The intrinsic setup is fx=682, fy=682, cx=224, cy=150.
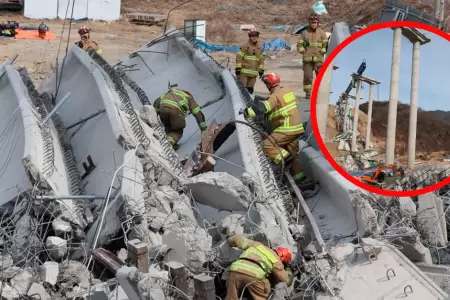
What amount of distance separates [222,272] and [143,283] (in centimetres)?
103

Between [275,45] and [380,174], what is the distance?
628 inches

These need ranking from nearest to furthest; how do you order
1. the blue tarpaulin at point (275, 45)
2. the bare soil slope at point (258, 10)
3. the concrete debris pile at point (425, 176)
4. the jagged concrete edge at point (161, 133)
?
the concrete debris pile at point (425, 176), the jagged concrete edge at point (161, 133), the blue tarpaulin at point (275, 45), the bare soil slope at point (258, 10)

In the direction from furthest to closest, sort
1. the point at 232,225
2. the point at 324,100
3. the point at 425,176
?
the point at 425,176 → the point at 232,225 → the point at 324,100

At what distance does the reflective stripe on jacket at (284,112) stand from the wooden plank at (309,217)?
1.66 feet

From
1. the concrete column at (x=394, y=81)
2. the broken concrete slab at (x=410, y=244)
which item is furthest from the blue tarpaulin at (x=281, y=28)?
the concrete column at (x=394, y=81)

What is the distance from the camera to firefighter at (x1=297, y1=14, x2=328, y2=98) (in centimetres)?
1145

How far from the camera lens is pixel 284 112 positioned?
7.67 m

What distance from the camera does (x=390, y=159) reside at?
5047 mm

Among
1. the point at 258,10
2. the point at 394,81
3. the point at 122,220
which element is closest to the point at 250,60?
the point at 122,220

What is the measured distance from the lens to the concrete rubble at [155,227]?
517cm

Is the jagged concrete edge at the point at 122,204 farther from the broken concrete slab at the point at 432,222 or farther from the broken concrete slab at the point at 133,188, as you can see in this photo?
the broken concrete slab at the point at 432,222

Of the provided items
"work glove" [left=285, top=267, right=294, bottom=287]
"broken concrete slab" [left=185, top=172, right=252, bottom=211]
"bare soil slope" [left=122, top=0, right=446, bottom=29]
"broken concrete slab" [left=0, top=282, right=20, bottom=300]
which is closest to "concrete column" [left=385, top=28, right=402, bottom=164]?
"work glove" [left=285, top=267, right=294, bottom=287]

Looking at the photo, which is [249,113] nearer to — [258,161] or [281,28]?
[258,161]

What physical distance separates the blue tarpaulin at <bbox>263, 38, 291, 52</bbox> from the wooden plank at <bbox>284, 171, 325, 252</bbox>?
1344 cm
